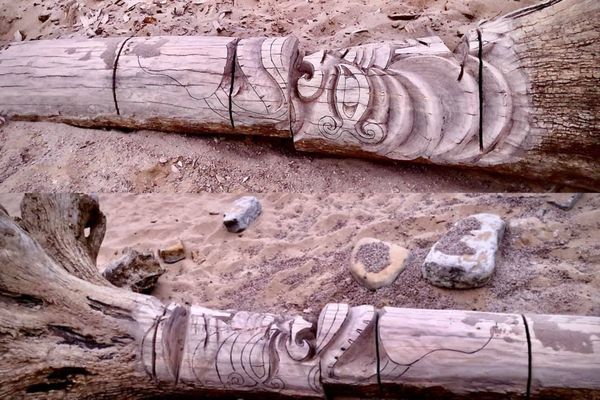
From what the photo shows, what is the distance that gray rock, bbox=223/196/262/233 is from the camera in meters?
3.38

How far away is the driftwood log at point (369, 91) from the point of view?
97.2 inches

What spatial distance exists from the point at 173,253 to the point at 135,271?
285 mm

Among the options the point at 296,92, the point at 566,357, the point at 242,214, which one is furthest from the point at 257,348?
the point at 242,214

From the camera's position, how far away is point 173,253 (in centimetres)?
338

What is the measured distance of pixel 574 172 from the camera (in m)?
2.54

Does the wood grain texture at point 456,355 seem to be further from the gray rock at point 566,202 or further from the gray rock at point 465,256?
the gray rock at point 566,202

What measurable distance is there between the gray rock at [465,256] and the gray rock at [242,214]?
100 centimetres

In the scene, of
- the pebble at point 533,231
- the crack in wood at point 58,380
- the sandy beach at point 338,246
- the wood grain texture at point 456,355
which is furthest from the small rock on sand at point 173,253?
the pebble at point 533,231

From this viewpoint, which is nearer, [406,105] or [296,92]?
[406,105]

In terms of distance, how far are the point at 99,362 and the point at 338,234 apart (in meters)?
1.38

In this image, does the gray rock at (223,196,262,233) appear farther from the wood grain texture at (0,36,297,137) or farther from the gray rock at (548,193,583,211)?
the gray rock at (548,193,583,211)

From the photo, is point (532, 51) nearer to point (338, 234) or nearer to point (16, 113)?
point (338, 234)

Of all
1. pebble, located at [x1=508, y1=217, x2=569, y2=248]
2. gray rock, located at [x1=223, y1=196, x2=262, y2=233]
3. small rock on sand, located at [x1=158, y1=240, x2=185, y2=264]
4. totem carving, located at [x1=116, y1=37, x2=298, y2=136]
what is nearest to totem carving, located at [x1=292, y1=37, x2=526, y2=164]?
totem carving, located at [x1=116, y1=37, x2=298, y2=136]

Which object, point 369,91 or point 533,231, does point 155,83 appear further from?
point 533,231
